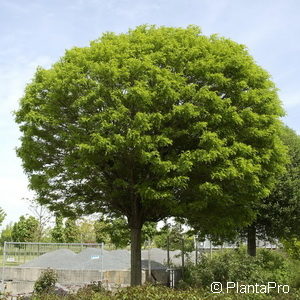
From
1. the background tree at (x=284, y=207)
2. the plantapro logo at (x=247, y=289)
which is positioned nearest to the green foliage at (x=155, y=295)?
the plantapro logo at (x=247, y=289)

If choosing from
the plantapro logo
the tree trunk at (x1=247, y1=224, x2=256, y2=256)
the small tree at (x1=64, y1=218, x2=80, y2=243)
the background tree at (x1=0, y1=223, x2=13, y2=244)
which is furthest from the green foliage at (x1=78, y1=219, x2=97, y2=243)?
the plantapro logo

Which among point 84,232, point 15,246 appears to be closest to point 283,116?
point 15,246

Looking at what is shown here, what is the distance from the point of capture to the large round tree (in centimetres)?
1625

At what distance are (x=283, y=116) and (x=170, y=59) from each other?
595 cm

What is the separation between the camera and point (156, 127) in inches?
668

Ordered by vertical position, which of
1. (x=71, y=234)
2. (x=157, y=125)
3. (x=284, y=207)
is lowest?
(x=71, y=234)

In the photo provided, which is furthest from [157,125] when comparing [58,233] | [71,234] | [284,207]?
[71,234]

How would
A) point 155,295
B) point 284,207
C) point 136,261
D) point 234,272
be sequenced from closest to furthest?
point 155,295, point 234,272, point 136,261, point 284,207

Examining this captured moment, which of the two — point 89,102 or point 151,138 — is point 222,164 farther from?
point 89,102

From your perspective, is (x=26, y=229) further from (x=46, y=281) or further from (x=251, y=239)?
(x=46, y=281)

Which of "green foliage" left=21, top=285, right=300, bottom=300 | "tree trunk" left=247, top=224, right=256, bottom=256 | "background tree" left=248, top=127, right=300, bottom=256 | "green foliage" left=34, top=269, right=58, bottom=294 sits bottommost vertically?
"green foliage" left=34, top=269, right=58, bottom=294

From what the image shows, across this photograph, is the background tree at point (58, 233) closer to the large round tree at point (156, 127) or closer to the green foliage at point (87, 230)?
the green foliage at point (87, 230)

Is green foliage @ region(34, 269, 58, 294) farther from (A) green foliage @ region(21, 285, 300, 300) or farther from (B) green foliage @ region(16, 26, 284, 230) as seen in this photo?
(A) green foliage @ region(21, 285, 300, 300)

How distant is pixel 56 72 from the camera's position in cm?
1850
